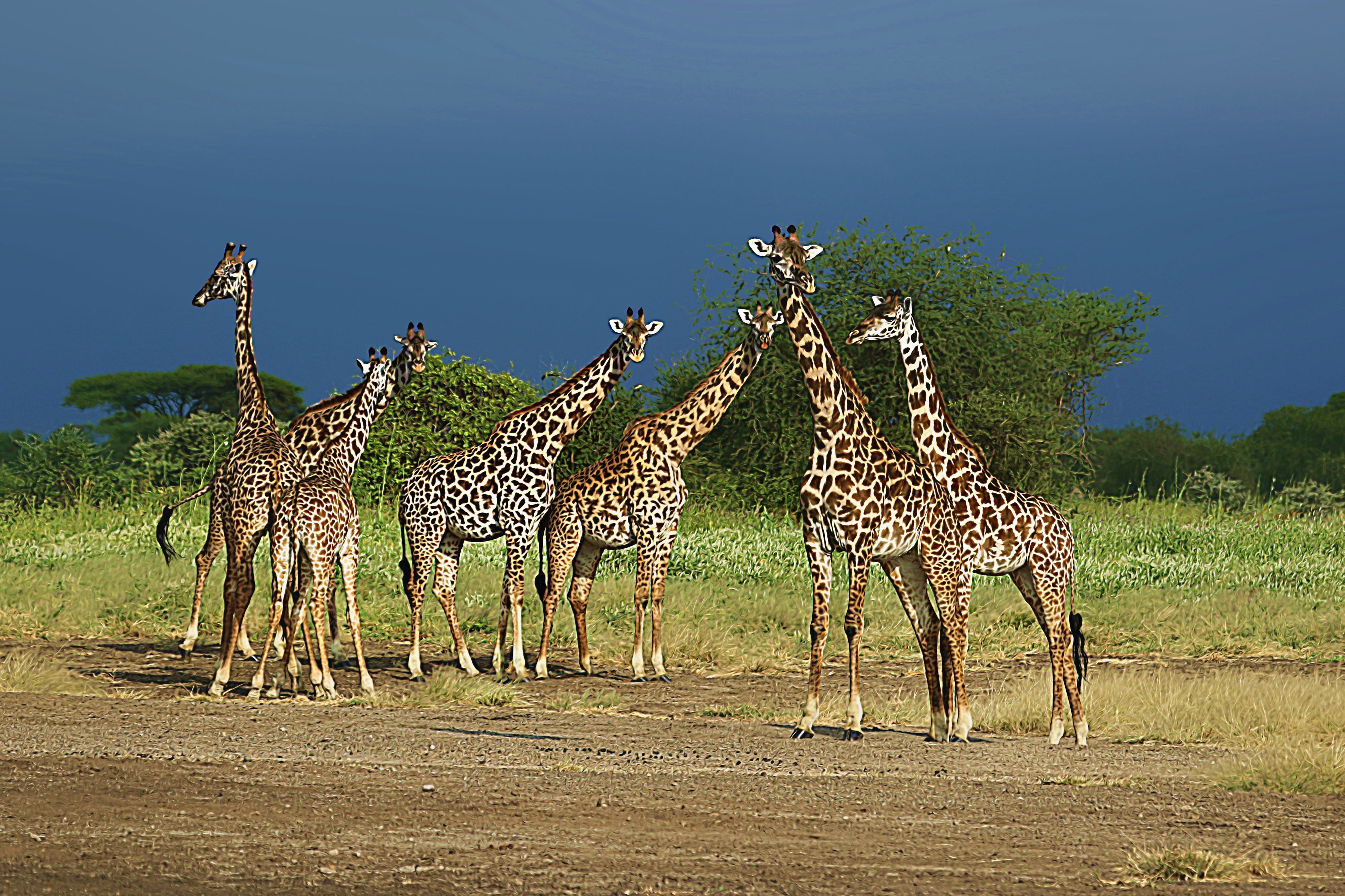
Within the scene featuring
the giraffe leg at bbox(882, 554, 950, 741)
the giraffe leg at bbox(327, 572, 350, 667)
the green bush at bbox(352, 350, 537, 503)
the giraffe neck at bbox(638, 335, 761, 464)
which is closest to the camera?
the giraffe leg at bbox(882, 554, 950, 741)

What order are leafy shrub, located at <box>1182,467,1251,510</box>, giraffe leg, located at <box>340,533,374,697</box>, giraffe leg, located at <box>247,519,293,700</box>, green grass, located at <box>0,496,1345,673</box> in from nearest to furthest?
1. giraffe leg, located at <box>247,519,293,700</box>
2. giraffe leg, located at <box>340,533,374,697</box>
3. green grass, located at <box>0,496,1345,673</box>
4. leafy shrub, located at <box>1182,467,1251,510</box>

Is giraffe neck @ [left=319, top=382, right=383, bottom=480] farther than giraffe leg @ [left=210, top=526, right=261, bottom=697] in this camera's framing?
Yes

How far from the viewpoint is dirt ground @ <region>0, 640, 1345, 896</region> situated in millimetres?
5910

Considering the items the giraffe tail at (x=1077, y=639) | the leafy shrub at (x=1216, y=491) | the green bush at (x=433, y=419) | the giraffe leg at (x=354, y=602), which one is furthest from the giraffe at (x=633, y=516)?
the leafy shrub at (x=1216, y=491)

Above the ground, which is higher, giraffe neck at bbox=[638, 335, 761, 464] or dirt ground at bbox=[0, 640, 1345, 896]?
giraffe neck at bbox=[638, 335, 761, 464]

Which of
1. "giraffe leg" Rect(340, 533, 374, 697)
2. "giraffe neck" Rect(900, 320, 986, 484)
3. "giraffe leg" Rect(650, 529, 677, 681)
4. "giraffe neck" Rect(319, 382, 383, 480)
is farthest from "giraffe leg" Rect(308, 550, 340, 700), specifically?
"giraffe neck" Rect(900, 320, 986, 484)

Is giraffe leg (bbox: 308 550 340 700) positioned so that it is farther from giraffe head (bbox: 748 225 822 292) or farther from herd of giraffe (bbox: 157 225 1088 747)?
giraffe head (bbox: 748 225 822 292)

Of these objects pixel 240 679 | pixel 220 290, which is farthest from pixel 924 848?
pixel 220 290

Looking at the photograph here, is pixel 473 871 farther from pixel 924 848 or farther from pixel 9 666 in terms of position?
pixel 9 666

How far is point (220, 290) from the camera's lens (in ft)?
45.8

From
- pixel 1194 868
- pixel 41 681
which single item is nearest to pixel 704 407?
pixel 41 681

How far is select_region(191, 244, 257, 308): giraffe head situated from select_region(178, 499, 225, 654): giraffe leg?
2.27 metres

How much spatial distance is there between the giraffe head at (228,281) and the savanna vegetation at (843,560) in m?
3.69

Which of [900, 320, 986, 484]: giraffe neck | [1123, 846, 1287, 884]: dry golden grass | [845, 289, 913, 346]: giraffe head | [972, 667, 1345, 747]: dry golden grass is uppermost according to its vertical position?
[845, 289, 913, 346]: giraffe head
